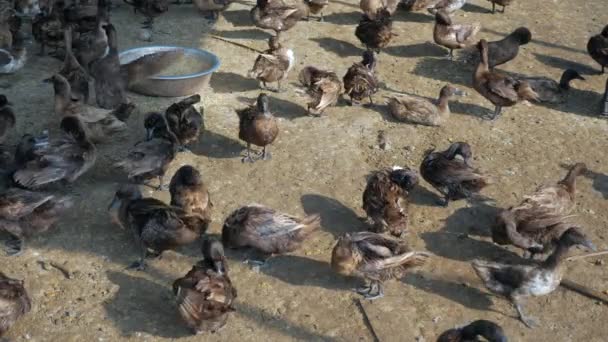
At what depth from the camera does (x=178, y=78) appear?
9.62 meters

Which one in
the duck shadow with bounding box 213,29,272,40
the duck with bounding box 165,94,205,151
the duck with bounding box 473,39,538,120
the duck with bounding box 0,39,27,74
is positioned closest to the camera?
the duck with bounding box 165,94,205,151

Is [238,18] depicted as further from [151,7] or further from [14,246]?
[14,246]

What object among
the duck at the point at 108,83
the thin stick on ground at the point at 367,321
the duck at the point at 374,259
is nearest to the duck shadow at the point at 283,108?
the duck at the point at 108,83

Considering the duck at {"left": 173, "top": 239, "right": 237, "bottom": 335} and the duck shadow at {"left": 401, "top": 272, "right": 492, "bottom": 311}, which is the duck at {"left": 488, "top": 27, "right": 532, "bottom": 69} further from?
the duck at {"left": 173, "top": 239, "right": 237, "bottom": 335}

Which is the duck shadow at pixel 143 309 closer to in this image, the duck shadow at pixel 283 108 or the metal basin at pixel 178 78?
the metal basin at pixel 178 78

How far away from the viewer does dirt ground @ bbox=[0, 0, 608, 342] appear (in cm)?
645

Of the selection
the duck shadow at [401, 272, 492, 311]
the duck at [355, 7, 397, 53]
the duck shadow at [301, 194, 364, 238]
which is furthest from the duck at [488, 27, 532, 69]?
the duck shadow at [401, 272, 492, 311]

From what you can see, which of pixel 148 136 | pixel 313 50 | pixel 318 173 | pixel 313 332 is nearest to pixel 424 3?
pixel 313 50

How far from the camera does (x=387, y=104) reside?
33.7 ft

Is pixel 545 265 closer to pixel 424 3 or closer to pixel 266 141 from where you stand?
pixel 266 141

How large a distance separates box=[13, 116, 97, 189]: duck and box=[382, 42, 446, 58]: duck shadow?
232 inches

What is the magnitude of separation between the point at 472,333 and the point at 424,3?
28.8 ft

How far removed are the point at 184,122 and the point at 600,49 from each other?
693cm

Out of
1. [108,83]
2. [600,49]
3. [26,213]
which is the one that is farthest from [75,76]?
[600,49]
